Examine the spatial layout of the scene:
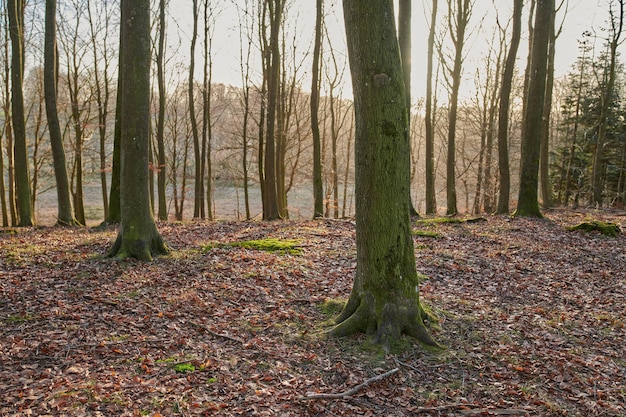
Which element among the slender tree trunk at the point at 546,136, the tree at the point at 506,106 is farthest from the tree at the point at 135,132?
the slender tree trunk at the point at 546,136

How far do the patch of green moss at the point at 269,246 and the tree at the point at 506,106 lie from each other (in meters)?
8.71

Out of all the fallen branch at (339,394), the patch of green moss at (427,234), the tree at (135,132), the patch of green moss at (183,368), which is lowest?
the fallen branch at (339,394)

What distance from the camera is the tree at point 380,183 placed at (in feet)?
16.2

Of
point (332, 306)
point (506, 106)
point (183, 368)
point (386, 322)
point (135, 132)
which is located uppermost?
point (506, 106)

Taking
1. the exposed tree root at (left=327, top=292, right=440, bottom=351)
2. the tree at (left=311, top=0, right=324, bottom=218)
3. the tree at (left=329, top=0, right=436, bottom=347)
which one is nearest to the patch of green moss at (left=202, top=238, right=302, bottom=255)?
the exposed tree root at (left=327, top=292, right=440, bottom=351)

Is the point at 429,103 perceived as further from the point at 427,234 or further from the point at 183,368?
the point at 183,368

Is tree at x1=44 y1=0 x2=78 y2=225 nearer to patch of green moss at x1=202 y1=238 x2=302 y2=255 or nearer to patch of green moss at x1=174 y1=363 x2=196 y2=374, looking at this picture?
patch of green moss at x1=202 y1=238 x2=302 y2=255

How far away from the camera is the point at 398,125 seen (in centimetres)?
502

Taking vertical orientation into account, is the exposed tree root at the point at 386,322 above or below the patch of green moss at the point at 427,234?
below

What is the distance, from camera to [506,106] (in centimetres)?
1509

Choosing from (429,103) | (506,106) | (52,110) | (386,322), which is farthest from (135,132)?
(429,103)

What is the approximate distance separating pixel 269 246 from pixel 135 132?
359cm

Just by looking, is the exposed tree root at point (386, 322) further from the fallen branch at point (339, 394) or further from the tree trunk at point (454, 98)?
the tree trunk at point (454, 98)

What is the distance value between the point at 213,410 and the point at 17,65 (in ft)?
46.2
